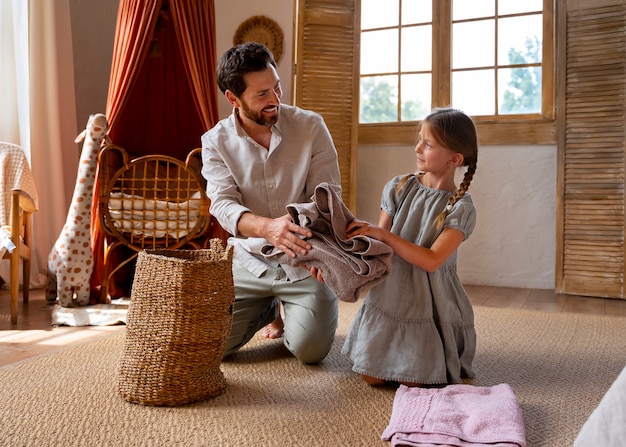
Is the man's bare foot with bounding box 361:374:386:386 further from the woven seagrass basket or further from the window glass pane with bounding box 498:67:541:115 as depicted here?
the window glass pane with bounding box 498:67:541:115

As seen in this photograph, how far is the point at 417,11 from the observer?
4.28m

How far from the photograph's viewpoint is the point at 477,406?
1.54m

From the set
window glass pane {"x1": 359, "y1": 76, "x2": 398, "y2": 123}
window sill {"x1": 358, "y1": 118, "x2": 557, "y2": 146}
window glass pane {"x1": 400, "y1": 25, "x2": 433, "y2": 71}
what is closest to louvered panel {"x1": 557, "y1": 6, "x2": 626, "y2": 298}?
window sill {"x1": 358, "y1": 118, "x2": 557, "y2": 146}

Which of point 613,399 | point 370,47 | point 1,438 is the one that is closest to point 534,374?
point 613,399

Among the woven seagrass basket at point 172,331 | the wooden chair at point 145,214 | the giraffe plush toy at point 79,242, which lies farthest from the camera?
the wooden chair at point 145,214

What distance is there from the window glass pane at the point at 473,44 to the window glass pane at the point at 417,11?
195mm

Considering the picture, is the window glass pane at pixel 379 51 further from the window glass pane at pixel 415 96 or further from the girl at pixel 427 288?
the girl at pixel 427 288

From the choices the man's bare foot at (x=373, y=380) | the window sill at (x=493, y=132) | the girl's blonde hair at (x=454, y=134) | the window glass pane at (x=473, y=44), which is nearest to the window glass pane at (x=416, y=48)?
the window glass pane at (x=473, y=44)

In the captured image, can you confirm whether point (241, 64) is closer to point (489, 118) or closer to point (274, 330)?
point (274, 330)

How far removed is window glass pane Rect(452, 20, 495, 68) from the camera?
13.5 ft

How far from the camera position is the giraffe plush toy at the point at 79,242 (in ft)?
9.86

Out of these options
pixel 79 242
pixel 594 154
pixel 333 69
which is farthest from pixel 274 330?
pixel 594 154

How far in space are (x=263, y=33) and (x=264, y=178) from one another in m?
2.58

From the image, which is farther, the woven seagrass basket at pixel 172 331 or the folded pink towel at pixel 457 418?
the woven seagrass basket at pixel 172 331
